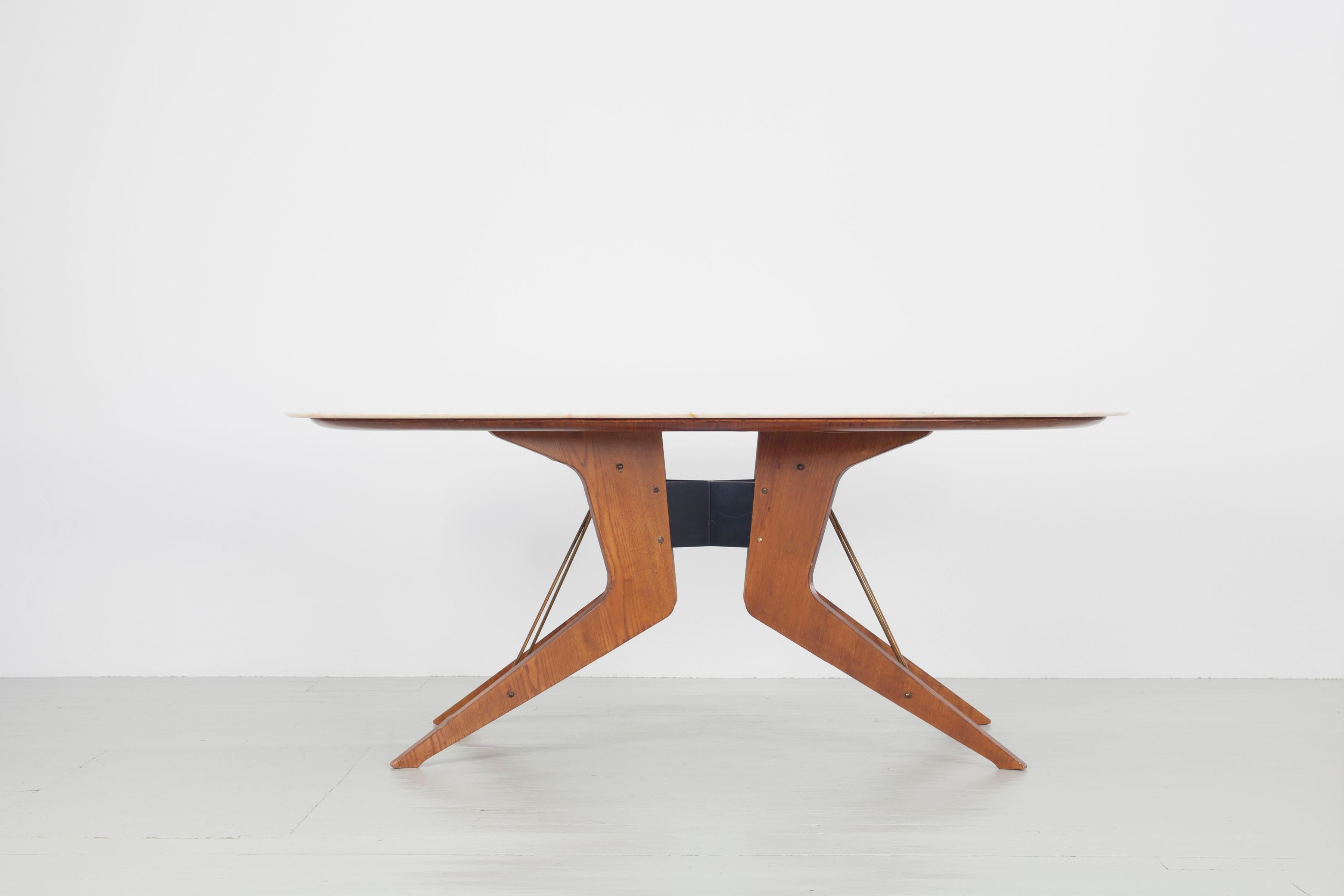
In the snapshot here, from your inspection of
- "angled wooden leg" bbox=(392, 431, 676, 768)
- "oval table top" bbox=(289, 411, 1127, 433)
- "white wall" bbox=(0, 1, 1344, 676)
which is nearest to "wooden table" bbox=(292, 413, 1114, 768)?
"angled wooden leg" bbox=(392, 431, 676, 768)

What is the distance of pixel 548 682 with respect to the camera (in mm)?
1580

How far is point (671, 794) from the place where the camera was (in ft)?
5.05

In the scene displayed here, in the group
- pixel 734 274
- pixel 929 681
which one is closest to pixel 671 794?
pixel 929 681

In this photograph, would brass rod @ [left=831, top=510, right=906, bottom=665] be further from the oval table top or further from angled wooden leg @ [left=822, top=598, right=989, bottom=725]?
the oval table top

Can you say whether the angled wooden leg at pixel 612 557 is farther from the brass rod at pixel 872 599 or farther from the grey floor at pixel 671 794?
the brass rod at pixel 872 599

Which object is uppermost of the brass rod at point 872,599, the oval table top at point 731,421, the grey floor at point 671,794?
the oval table top at point 731,421

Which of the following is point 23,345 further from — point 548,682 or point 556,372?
point 548,682

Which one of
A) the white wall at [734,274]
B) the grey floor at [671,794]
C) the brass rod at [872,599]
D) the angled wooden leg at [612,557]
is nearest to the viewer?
the grey floor at [671,794]

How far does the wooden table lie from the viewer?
60.3 inches

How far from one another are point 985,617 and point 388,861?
5.33ft

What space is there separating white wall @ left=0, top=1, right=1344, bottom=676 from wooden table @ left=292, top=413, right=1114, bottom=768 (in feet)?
2.48

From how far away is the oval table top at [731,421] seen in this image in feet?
4.40

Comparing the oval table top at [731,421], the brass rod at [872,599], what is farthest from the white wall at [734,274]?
the oval table top at [731,421]

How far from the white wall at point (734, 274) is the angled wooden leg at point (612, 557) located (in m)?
0.79
